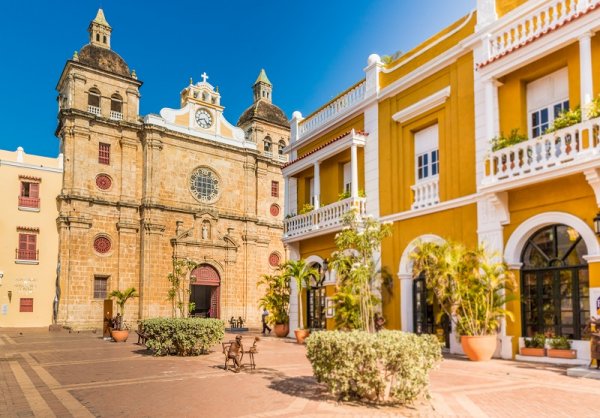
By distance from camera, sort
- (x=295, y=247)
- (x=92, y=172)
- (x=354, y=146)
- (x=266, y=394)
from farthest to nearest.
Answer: (x=92, y=172), (x=295, y=247), (x=354, y=146), (x=266, y=394)

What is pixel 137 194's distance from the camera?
35281 mm

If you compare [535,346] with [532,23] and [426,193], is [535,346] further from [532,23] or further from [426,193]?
[532,23]

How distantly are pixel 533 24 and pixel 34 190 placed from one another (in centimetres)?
2843

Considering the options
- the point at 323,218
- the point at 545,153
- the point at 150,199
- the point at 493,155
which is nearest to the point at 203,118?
the point at 150,199

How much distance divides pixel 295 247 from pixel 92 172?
16518mm

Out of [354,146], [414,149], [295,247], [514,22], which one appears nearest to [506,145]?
[514,22]

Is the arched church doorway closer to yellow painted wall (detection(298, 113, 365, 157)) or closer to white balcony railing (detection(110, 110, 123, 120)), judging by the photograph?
yellow painted wall (detection(298, 113, 365, 157))

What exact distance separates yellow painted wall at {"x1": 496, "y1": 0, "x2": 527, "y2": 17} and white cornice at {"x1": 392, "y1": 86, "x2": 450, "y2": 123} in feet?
7.97

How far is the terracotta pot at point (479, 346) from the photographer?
1295 centimetres

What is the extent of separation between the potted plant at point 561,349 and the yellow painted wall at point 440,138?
4466mm

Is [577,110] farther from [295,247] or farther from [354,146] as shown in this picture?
[295,247]

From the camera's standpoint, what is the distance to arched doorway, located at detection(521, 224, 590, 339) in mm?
12422

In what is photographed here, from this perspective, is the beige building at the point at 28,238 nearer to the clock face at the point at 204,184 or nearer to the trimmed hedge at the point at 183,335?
the clock face at the point at 204,184

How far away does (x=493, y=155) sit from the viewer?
13.9 metres
